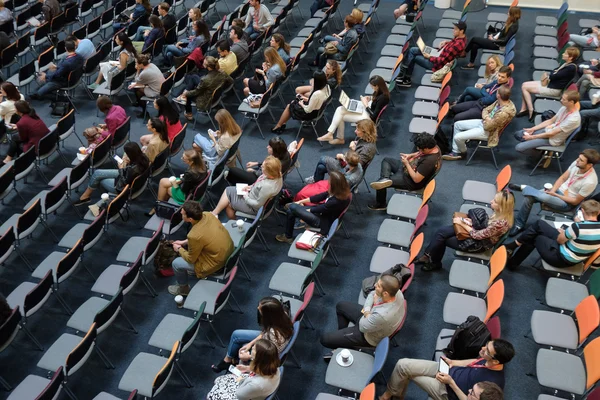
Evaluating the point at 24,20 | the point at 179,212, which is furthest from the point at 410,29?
the point at 24,20

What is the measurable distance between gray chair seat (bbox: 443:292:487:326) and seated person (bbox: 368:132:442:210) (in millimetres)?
1833

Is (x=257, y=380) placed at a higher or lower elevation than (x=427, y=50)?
higher

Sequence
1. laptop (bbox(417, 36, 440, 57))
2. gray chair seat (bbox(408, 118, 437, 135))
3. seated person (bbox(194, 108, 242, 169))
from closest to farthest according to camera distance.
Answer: seated person (bbox(194, 108, 242, 169))
gray chair seat (bbox(408, 118, 437, 135))
laptop (bbox(417, 36, 440, 57))

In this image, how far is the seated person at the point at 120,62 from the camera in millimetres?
9094

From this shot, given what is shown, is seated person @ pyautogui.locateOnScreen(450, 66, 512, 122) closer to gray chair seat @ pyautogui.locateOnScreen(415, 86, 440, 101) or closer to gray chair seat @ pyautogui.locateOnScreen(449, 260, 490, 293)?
gray chair seat @ pyautogui.locateOnScreen(415, 86, 440, 101)

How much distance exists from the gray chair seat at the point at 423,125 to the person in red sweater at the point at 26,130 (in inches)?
210

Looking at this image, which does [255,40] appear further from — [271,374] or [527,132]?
[271,374]

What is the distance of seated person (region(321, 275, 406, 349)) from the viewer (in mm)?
4781

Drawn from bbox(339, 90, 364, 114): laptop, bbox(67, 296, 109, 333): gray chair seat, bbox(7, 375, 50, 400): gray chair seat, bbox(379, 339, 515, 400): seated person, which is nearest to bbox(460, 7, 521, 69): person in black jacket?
bbox(339, 90, 364, 114): laptop

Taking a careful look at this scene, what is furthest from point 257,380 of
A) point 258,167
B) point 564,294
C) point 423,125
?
point 423,125

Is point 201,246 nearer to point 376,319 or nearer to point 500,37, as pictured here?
point 376,319

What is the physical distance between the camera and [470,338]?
4738 mm

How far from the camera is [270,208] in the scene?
21.5ft

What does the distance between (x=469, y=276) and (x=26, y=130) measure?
246 inches
